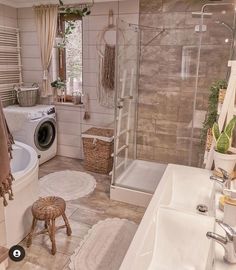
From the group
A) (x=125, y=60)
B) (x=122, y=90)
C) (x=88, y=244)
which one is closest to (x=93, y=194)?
(x=88, y=244)

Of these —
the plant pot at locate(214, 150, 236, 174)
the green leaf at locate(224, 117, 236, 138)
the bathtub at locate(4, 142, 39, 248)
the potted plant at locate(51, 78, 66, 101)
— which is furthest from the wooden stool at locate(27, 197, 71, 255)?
the potted plant at locate(51, 78, 66, 101)

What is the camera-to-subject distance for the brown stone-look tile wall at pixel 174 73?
317 cm

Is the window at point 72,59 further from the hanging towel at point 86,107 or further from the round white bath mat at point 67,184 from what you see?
the round white bath mat at point 67,184

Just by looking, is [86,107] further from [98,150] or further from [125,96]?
[125,96]

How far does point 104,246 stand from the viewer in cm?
232

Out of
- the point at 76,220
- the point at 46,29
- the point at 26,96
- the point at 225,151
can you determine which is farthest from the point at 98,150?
the point at 225,151

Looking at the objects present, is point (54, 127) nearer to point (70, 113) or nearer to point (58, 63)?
point (70, 113)

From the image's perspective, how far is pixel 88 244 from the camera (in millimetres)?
2348

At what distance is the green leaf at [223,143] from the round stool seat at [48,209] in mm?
1362

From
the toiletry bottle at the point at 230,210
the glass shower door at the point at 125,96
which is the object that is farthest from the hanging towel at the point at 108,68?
the toiletry bottle at the point at 230,210

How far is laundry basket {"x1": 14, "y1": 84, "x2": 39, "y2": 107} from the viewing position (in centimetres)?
398

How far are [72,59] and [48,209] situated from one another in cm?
264

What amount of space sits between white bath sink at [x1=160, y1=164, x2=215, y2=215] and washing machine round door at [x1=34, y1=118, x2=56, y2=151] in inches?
92.7

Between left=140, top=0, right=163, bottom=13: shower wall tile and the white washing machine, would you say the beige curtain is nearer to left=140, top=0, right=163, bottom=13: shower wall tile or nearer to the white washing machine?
the white washing machine
